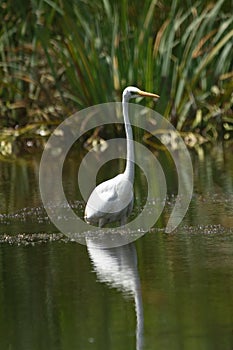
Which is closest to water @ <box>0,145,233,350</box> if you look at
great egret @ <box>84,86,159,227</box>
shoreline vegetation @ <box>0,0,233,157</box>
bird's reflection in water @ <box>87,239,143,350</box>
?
bird's reflection in water @ <box>87,239,143,350</box>

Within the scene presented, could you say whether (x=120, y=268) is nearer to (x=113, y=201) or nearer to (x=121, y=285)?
(x=121, y=285)

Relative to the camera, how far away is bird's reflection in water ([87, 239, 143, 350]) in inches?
283

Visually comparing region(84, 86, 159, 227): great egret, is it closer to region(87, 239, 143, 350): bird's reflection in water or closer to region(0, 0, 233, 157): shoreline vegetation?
region(87, 239, 143, 350): bird's reflection in water

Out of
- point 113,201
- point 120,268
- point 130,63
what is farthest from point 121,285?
point 130,63

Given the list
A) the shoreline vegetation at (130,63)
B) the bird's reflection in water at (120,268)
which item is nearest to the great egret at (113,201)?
the bird's reflection in water at (120,268)

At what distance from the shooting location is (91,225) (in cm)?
988

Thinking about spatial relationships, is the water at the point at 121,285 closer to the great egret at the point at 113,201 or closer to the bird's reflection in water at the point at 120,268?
the bird's reflection in water at the point at 120,268

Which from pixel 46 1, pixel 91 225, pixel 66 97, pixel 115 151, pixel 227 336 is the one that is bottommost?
pixel 227 336

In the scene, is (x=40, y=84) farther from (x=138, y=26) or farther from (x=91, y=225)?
(x=91, y=225)

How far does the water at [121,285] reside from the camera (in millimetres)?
6168

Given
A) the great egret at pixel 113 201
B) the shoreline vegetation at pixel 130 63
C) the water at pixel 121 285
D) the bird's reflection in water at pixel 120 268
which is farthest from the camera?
the shoreline vegetation at pixel 130 63

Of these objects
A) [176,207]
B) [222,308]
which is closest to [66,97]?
[176,207]

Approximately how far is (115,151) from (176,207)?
4599 mm

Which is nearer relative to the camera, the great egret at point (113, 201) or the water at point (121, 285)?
the water at point (121, 285)
